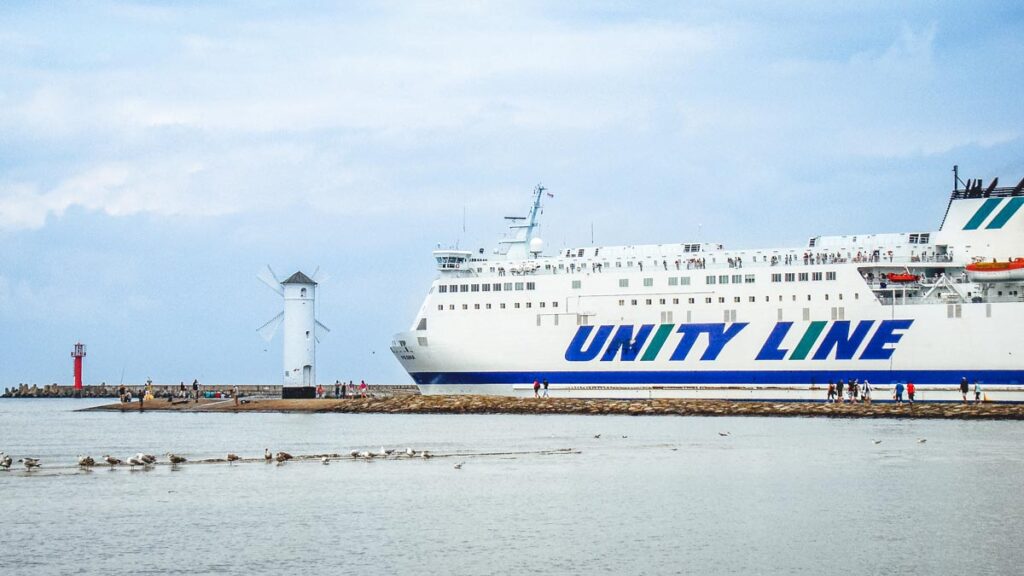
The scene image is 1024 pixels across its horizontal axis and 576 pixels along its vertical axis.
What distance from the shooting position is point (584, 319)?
47.2 metres

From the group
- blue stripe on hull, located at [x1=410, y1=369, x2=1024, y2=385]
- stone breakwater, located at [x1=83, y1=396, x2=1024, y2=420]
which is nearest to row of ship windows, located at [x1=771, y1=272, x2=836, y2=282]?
blue stripe on hull, located at [x1=410, y1=369, x2=1024, y2=385]

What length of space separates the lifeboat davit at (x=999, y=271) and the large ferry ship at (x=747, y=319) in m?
0.05

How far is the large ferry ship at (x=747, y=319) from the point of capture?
41.6m

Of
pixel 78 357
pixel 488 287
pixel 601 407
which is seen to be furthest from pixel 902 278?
pixel 78 357

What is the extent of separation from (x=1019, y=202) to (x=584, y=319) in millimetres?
15559

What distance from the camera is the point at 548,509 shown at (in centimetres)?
1884

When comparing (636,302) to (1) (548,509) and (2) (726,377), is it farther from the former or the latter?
(1) (548,509)

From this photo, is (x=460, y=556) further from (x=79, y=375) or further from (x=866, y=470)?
(x=79, y=375)

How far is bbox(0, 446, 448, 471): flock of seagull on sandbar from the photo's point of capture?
2484 centimetres

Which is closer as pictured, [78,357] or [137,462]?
[137,462]

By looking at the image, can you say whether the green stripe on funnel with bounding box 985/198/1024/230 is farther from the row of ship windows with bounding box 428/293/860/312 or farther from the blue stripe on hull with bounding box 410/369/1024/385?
the blue stripe on hull with bounding box 410/369/1024/385

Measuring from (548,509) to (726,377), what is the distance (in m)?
26.7

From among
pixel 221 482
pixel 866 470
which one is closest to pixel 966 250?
pixel 866 470

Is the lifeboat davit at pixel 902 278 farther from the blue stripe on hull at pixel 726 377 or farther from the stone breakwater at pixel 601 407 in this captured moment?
the stone breakwater at pixel 601 407
